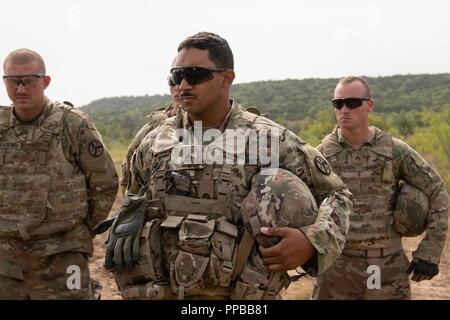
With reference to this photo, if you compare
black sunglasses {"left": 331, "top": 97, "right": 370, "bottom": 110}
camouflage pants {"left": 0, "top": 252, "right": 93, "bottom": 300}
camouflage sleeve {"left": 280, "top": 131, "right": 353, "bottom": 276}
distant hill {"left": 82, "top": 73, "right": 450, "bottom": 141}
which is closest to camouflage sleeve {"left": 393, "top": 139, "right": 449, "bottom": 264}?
black sunglasses {"left": 331, "top": 97, "right": 370, "bottom": 110}

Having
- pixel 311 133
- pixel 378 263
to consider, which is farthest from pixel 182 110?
pixel 311 133

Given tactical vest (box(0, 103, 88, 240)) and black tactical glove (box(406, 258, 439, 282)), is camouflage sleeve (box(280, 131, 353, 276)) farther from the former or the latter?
tactical vest (box(0, 103, 88, 240))

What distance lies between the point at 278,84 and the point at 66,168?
6115 cm

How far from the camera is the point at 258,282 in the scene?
2.84 metres

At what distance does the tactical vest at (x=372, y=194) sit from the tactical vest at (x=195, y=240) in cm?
237

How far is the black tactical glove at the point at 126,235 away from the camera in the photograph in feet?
9.61

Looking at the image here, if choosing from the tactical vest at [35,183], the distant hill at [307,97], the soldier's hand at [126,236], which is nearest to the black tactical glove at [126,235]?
the soldier's hand at [126,236]

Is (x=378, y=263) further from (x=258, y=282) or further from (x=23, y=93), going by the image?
(x=23, y=93)

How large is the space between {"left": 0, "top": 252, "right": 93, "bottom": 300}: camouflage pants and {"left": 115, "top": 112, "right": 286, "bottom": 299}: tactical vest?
2.05m

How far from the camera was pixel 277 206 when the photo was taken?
280 centimetres

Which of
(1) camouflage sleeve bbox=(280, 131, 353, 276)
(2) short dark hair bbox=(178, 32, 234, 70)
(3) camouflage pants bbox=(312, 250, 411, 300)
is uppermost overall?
(2) short dark hair bbox=(178, 32, 234, 70)

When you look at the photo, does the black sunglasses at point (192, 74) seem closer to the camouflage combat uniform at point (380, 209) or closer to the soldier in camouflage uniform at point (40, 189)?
the soldier in camouflage uniform at point (40, 189)

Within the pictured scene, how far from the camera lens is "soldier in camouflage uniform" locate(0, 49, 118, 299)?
189 inches

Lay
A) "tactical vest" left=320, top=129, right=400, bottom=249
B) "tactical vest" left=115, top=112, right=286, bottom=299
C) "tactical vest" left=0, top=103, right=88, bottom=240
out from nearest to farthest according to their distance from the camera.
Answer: "tactical vest" left=115, top=112, right=286, bottom=299, "tactical vest" left=0, top=103, right=88, bottom=240, "tactical vest" left=320, top=129, right=400, bottom=249
